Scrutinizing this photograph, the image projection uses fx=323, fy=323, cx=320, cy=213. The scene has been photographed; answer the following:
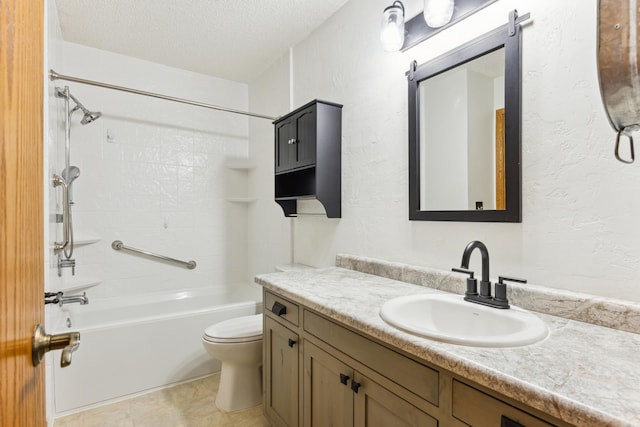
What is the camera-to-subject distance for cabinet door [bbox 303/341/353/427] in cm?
114

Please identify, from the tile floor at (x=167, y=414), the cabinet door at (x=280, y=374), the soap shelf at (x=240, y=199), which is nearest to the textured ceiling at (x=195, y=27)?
the soap shelf at (x=240, y=199)

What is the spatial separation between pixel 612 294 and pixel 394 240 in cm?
89

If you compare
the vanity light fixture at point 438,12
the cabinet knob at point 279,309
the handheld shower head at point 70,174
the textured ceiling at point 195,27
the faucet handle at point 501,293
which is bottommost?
the cabinet knob at point 279,309

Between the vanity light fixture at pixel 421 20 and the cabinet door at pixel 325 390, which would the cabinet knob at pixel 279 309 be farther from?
the vanity light fixture at pixel 421 20

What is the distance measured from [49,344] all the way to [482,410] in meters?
0.90

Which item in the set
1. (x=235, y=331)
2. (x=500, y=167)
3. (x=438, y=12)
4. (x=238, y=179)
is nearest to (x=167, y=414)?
(x=235, y=331)

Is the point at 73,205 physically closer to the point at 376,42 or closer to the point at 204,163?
the point at 204,163

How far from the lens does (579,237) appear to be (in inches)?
41.2

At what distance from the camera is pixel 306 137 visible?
2070 millimetres

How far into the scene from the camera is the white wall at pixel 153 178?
267cm

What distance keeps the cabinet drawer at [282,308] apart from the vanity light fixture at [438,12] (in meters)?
1.36

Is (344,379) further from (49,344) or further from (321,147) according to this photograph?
(321,147)

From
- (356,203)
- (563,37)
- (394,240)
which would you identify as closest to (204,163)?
(356,203)

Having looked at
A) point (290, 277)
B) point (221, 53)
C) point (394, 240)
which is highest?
point (221, 53)
